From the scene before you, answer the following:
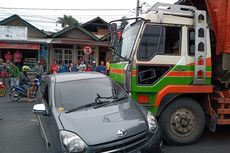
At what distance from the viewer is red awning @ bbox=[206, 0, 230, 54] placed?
5.82m

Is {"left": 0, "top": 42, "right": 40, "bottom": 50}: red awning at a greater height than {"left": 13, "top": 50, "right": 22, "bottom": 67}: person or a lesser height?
greater

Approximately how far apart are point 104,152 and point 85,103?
53.2 inches

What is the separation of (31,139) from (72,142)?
3461mm

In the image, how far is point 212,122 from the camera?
6.08 m

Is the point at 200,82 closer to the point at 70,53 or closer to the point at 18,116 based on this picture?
the point at 18,116

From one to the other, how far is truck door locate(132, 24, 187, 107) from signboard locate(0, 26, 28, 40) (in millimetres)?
19112

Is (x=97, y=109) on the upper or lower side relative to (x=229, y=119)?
upper

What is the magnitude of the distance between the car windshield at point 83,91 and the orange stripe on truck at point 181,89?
29.9 inches

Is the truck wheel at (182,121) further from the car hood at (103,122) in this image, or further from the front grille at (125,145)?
the front grille at (125,145)

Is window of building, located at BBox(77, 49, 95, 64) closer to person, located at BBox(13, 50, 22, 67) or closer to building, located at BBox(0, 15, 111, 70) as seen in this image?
building, located at BBox(0, 15, 111, 70)

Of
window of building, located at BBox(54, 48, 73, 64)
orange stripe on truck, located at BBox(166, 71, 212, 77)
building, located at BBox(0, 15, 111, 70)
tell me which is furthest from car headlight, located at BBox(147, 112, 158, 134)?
window of building, located at BBox(54, 48, 73, 64)

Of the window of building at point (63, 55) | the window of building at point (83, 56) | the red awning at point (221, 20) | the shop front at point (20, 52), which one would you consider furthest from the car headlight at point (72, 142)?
the window of building at point (63, 55)

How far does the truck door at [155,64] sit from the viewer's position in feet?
19.3

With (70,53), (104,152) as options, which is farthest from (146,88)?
(70,53)
